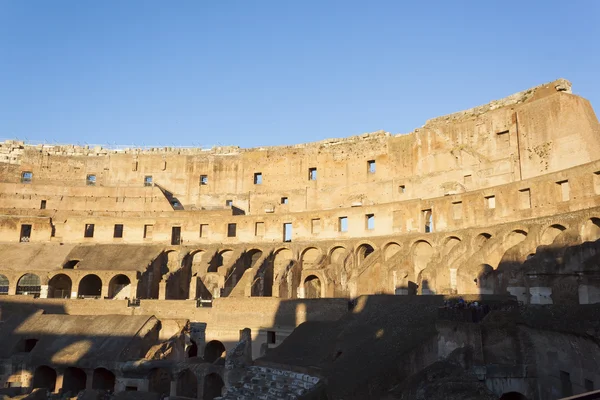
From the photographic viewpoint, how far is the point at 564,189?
84.8 ft

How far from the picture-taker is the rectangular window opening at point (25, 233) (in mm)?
39844

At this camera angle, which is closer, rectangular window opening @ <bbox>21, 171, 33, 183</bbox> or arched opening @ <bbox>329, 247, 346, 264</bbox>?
arched opening @ <bbox>329, 247, 346, 264</bbox>

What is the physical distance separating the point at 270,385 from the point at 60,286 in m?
21.8

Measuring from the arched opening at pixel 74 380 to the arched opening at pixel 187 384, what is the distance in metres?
5.80

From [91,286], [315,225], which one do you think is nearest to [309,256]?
[315,225]

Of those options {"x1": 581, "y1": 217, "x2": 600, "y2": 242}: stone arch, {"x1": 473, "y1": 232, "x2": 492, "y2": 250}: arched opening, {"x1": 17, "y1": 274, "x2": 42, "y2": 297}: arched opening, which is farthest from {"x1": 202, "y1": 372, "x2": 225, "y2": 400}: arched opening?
{"x1": 581, "y1": 217, "x2": 600, "y2": 242}: stone arch

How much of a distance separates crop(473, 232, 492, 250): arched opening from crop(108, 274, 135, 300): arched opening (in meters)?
22.2

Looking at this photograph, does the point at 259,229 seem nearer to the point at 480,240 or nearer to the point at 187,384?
the point at 187,384

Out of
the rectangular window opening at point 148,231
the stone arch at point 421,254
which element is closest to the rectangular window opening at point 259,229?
the rectangular window opening at point 148,231

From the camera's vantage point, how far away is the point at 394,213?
33594mm

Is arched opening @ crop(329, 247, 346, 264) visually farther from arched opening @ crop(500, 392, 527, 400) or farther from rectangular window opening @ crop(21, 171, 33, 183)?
rectangular window opening @ crop(21, 171, 33, 183)

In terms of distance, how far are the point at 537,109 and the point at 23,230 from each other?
125 feet

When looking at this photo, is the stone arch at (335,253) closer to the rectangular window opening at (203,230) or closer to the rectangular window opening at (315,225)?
the rectangular window opening at (315,225)

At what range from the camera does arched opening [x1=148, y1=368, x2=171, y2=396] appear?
24.3 metres
